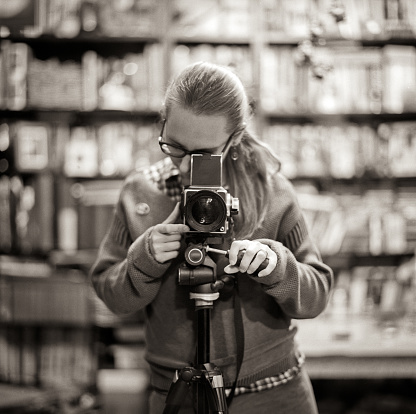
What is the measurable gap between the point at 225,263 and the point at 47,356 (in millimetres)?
1864

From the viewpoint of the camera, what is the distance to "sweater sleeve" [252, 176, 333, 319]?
3.14ft

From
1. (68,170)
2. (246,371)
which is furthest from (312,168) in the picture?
(246,371)

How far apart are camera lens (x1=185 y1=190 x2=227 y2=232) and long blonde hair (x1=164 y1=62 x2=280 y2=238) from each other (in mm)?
122

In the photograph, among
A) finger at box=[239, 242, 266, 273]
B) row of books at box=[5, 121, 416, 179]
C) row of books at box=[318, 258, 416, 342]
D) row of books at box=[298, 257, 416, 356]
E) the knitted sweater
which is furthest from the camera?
row of books at box=[5, 121, 416, 179]

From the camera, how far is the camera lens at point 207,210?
0.93 metres

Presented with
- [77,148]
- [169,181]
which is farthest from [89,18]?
[169,181]

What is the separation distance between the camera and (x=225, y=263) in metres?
1.04

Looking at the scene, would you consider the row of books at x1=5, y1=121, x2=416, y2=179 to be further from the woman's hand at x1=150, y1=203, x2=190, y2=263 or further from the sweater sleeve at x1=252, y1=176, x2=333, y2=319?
the woman's hand at x1=150, y1=203, x2=190, y2=263

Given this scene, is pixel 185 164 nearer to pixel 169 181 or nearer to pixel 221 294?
pixel 169 181

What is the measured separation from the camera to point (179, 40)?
2520 mm

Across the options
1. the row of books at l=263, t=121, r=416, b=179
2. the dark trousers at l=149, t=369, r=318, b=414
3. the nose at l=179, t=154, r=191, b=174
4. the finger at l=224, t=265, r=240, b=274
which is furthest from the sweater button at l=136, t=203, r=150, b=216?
the row of books at l=263, t=121, r=416, b=179

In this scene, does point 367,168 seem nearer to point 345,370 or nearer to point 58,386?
point 345,370

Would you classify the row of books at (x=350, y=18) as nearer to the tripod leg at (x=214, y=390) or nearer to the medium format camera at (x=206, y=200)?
the medium format camera at (x=206, y=200)

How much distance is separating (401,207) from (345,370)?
83 cm
